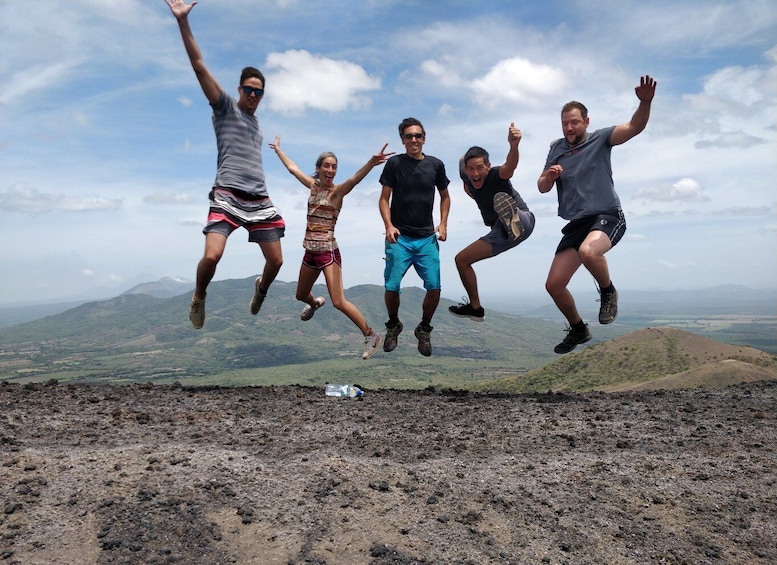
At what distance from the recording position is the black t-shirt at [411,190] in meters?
9.12

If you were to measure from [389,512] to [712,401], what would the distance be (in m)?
7.12

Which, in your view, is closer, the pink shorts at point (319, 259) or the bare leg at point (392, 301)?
the pink shorts at point (319, 259)

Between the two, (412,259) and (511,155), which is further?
(412,259)

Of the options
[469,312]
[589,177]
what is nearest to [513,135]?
[589,177]

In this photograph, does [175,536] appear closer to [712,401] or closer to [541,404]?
[541,404]

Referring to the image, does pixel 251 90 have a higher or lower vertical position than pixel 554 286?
higher

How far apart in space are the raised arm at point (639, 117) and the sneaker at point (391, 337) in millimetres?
4620

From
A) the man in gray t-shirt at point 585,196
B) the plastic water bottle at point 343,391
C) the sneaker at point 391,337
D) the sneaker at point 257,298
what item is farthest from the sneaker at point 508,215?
the sneaker at point 257,298

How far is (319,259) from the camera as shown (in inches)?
370

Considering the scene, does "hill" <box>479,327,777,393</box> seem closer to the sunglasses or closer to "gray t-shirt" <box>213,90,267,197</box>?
"gray t-shirt" <box>213,90,267,197</box>

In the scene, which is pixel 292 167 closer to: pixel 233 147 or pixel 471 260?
pixel 233 147

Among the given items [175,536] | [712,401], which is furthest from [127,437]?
[712,401]

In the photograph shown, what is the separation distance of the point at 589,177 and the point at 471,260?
2.32m

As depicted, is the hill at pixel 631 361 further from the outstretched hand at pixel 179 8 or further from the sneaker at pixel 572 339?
the outstretched hand at pixel 179 8
